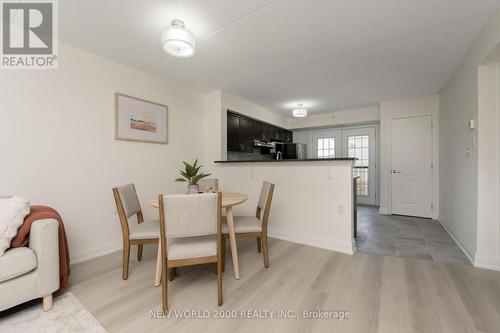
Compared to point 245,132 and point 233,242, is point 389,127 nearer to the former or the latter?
point 245,132

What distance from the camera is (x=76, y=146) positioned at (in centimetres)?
245

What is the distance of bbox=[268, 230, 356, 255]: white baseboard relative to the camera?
2625 mm

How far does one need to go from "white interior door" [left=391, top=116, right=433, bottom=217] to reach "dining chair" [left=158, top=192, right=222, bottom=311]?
444 cm

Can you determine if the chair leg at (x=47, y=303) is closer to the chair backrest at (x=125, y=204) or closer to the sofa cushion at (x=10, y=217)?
the sofa cushion at (x=10, y=217)

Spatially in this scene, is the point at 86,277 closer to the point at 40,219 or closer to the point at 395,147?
the point at 40,219

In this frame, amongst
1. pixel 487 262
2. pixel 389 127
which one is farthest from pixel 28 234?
pixel 389 127

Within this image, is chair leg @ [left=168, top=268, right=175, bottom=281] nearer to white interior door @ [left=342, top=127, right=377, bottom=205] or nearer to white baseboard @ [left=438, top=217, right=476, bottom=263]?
white baseboard @ [left=438, top=217, right=476, bottom=263]

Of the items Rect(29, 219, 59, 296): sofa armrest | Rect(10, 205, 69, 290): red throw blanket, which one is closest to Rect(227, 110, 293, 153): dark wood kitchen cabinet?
Rect(10, 205, 69, 290): red throw blanket

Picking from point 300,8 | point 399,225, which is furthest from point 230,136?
point 399,225

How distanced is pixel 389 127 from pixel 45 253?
560 cm

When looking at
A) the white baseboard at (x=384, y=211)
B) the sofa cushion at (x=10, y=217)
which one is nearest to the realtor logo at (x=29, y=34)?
the sofa cushion at (x=10, y=217)

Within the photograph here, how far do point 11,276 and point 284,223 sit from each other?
2732 mm

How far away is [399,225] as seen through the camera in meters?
3.78

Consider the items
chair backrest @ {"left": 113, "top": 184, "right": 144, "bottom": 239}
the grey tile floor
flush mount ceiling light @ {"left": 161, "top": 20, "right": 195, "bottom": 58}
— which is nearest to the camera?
flush mount ceiling light @ {"left": 161, "top": 20, "right": 195, "bottom": 58}
